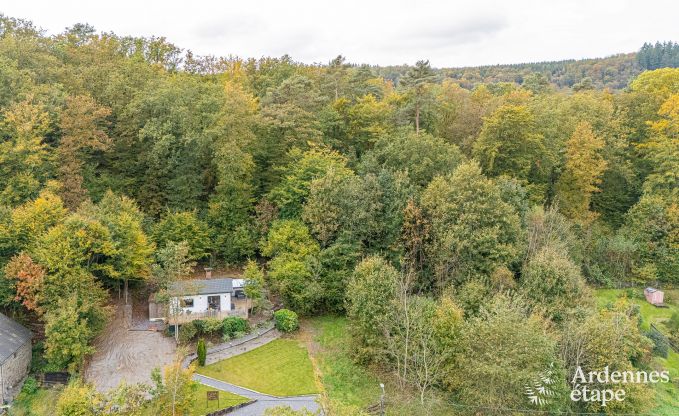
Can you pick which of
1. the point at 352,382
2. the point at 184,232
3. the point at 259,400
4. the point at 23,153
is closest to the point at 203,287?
the point at 184,232

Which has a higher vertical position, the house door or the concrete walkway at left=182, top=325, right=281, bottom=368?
the house door

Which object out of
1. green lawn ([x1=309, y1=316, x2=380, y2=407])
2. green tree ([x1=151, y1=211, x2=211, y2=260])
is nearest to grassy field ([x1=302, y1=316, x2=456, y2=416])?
green lawn ([x1=309, y1=316, x2=380, y2=407])

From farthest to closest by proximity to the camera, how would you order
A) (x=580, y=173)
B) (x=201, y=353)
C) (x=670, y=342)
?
(x=580, y=173) → (x=670, y=342) → (x=201, y=353)

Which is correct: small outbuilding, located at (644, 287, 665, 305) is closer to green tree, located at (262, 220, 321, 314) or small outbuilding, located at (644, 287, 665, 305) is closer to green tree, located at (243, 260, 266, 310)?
green tree, located at (262, 220, 321, 314)

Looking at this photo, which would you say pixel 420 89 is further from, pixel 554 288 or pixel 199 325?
pixel 199 325

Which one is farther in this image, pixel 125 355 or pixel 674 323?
pixel 674 323

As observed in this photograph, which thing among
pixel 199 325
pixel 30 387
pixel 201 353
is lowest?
pixel 30 387
